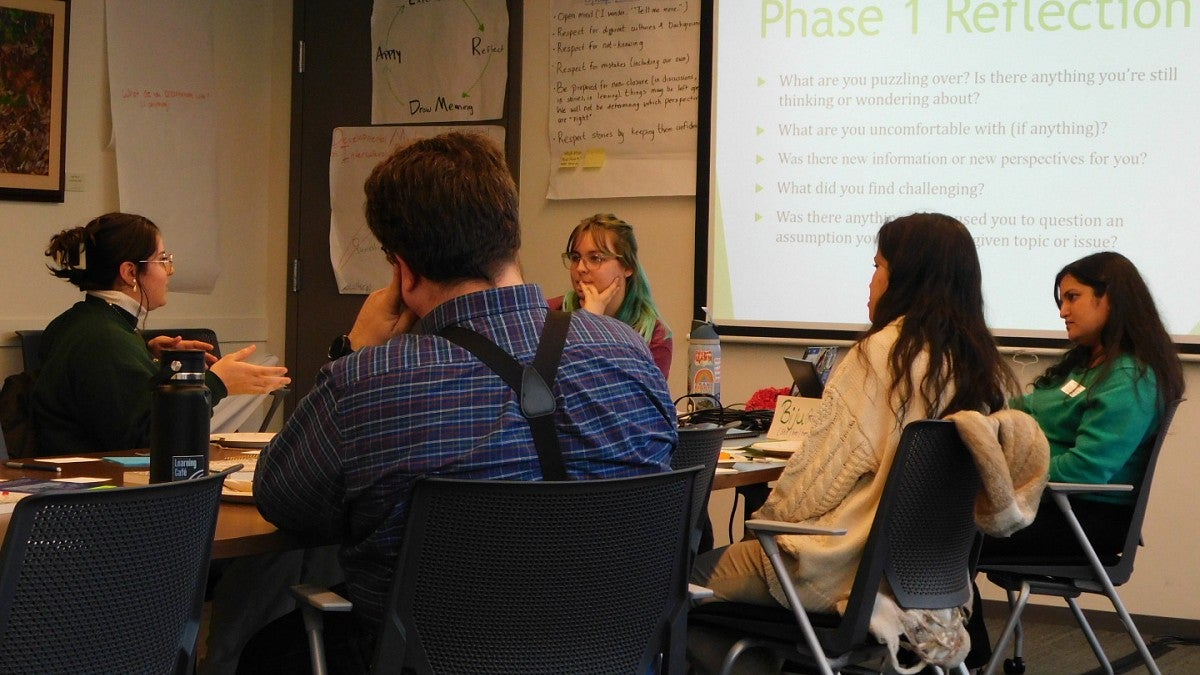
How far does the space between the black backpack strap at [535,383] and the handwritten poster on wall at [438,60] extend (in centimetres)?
376

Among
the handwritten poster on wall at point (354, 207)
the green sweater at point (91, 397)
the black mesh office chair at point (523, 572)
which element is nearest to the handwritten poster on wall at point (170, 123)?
the handwritten poster on wall at point (354, 207)

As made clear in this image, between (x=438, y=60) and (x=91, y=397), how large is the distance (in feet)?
8.92

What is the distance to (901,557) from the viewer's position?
7.93 feet

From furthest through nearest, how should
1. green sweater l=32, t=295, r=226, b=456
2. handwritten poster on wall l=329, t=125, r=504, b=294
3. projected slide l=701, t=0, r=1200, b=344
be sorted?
handwritten poster on wall l=329, t=125, r=504, b=294 → projected slide l=701, t=0, r=1200, b=344 → green sweater l=32, t=295, r=226, b=456

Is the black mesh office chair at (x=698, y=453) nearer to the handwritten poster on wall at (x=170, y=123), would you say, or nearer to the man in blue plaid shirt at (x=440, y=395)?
the man in blue plaid shirt at (x=440, y=395)

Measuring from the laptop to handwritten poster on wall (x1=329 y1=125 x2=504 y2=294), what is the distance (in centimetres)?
262

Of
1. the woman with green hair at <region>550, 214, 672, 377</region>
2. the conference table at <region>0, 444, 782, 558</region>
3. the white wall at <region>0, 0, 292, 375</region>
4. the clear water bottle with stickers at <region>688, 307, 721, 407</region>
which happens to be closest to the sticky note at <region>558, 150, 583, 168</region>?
the woman with green hair at <region>550, 214, 672, 377</region>

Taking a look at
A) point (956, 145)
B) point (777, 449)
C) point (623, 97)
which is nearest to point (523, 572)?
point (777, 449)

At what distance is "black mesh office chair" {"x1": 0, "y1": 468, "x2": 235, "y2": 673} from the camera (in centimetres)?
138

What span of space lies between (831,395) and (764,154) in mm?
2500

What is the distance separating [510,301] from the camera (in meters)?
1.79

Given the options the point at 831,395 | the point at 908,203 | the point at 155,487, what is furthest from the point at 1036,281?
the point at 155,487

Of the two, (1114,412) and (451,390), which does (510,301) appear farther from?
(1114,412)

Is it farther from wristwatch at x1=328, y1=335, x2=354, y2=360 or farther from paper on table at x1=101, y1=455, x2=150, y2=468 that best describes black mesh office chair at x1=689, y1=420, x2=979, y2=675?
paper on table at x1=101, y1=455, x2=150, y2=468
